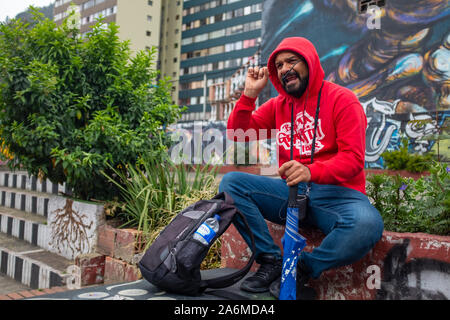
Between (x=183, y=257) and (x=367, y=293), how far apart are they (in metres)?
1.05

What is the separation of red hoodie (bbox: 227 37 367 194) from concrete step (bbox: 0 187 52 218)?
389 cm

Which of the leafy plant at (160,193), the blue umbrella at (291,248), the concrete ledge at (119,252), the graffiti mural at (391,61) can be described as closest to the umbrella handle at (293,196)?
the blue umbrella at (291,248)

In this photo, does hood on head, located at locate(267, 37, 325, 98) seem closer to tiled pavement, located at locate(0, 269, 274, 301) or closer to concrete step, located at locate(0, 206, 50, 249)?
tiled pavement, located at locate(0, 269, 274, 301)

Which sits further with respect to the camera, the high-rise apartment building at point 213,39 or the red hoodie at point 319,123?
the high-rise apartment building at point 213,39

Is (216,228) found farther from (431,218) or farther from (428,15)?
(428,15)

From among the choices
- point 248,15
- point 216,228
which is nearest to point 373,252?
point 216,228

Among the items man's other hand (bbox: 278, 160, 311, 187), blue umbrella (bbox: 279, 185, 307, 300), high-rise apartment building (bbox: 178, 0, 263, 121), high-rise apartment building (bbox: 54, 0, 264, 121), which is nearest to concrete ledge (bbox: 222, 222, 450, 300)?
blue umbrella (bbox: 279, 185, 307, 300)

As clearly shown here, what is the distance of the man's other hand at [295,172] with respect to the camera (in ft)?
5.97

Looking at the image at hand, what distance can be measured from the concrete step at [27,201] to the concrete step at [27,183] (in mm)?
172

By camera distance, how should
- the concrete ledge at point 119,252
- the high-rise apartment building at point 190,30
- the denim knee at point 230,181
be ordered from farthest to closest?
the high-rise apartment building at point 190,30 < the concrete ledge at point 119,252 < the denim knee at point 230,181

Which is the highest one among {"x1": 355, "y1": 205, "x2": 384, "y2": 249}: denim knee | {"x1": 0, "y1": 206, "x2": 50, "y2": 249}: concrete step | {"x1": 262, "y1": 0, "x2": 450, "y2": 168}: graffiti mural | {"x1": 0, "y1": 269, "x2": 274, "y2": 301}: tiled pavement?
{"x1": 262, "y1": 0, "x2": 450, "y2": 168}: graffiti mural

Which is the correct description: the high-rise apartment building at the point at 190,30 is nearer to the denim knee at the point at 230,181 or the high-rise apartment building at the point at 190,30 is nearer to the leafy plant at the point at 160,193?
the leafy plant at the point at 160,193

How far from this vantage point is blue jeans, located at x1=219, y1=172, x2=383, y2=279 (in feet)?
6.02
